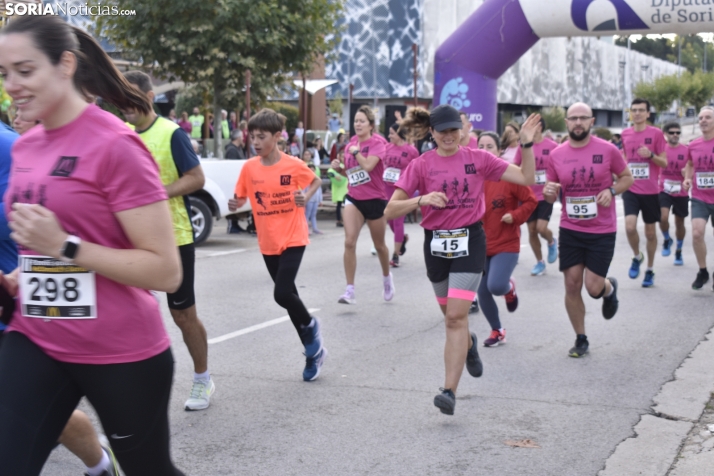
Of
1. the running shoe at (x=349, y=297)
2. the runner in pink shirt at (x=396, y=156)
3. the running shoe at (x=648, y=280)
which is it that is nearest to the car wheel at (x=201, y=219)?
the runner in pink shirt at (x=396, y=156)

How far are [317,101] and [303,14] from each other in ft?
72.0

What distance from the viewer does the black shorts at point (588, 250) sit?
693cm

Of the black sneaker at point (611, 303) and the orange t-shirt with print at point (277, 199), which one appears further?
the black sneaker at point (611, 303)

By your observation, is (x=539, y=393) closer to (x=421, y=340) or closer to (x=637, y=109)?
(x=421, y=340)

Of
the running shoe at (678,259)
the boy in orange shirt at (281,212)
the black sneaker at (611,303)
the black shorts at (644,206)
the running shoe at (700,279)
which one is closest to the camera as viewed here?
the boy in orange shirt at (281,212)

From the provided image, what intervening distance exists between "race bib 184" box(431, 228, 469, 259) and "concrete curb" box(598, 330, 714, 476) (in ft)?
4.73

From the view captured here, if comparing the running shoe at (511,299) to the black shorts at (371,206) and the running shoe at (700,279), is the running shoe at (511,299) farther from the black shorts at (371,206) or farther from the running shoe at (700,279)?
the running shoe at (700,279)

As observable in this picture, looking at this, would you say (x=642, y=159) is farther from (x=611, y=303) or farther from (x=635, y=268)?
(x=611, y=303)

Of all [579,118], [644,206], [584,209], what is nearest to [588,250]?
[584,209]

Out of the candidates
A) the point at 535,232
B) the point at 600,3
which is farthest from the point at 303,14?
the point at 535,232

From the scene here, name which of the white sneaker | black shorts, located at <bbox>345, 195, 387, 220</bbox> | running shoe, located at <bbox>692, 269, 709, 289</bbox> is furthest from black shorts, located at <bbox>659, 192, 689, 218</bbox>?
the white sneaker

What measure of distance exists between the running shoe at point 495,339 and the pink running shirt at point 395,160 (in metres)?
4.31

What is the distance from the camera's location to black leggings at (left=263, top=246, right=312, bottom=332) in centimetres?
599

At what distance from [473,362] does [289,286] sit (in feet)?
4.28
